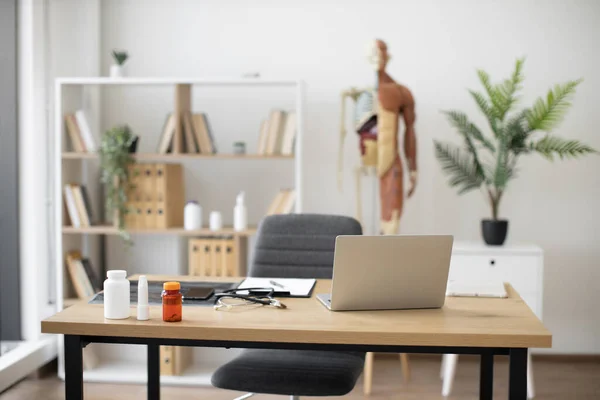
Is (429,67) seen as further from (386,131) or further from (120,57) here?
(120,57)

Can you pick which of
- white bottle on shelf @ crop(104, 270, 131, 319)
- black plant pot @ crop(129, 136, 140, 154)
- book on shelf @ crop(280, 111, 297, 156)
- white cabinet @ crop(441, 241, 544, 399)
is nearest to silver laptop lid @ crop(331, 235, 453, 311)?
white bottle on shelf @ crop(104, 270, 131, 319)

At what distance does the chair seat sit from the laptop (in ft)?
1.26

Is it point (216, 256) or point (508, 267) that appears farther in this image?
point (216, 256)

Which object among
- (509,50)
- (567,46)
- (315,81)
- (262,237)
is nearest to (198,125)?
(315,81)

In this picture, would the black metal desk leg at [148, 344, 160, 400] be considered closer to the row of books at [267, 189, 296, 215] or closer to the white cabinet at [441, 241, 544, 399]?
the row of books at [267, 189, 296, 215]

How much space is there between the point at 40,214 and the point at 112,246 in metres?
0.50

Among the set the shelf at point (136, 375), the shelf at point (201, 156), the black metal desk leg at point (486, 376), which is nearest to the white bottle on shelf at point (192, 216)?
the shelf at point (201, 156)

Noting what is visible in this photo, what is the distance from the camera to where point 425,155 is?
445 centimetres

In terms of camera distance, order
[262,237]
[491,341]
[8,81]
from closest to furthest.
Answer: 1. [491,341]
2. [262,237]
3. [8,81]

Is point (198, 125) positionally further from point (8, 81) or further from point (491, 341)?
point (491, 341)

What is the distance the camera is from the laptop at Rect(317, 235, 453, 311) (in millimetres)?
1981

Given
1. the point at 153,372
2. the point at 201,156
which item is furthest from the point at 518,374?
the point at 201,156

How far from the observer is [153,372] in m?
2.67

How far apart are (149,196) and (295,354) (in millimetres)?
1758
